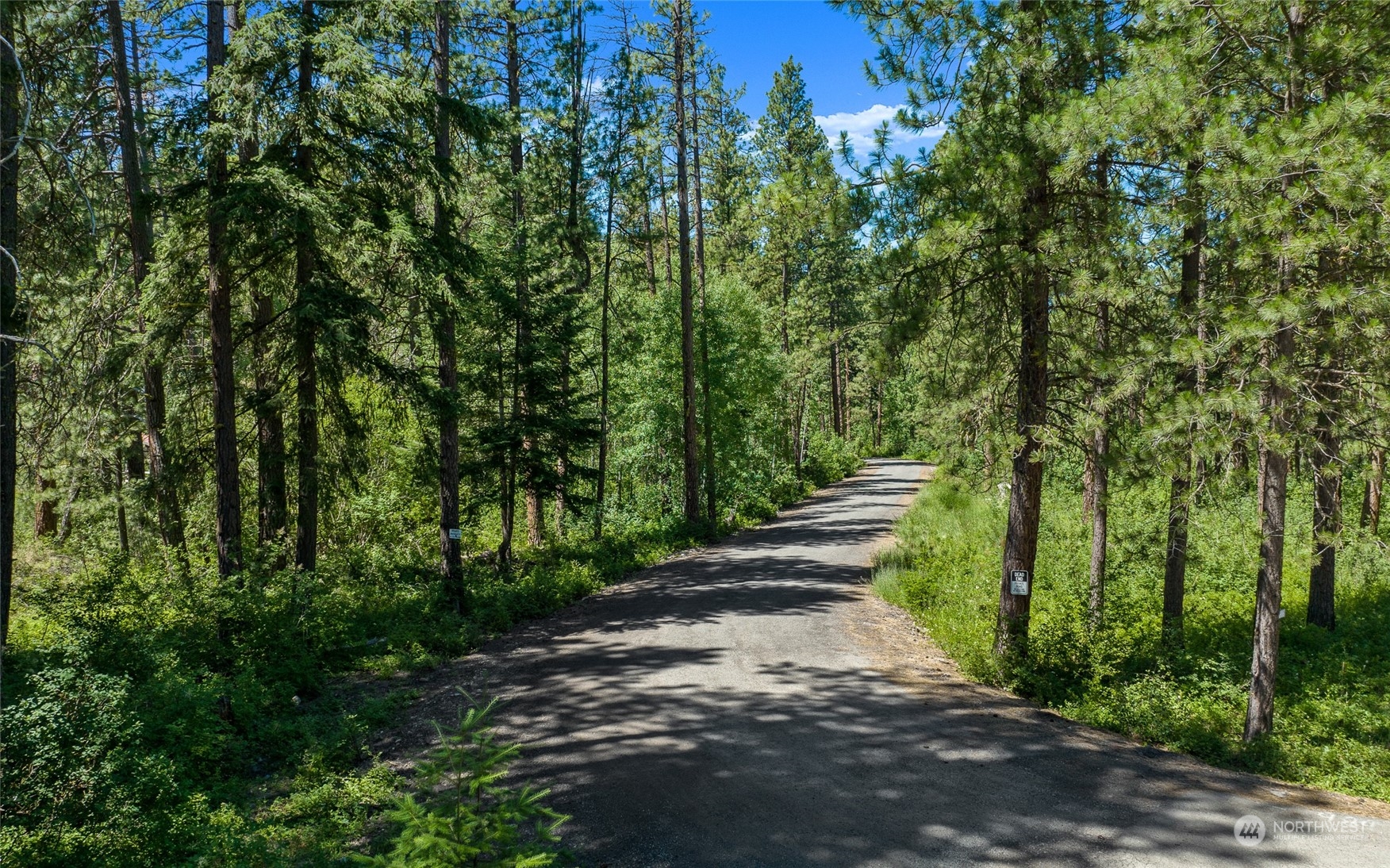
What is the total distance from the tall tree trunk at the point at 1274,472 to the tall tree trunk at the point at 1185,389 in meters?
0.69

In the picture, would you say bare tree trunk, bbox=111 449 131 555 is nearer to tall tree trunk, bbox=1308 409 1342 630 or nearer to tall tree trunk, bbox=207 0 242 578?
tall tree trunk, bbox=207 0 242 578

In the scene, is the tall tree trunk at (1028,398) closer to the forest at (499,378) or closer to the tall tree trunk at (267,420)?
the forest at (499,378)

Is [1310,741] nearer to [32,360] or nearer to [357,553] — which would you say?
[357,553]

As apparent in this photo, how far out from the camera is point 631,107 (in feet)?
65.0

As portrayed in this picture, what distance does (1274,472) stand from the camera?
23.7 feet

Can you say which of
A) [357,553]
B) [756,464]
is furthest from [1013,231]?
[756,464]

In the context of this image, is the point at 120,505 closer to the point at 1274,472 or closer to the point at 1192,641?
the point at 1274,472

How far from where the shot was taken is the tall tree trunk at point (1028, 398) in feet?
26.7

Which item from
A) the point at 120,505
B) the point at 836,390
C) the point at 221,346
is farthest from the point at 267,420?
the point at 836,390

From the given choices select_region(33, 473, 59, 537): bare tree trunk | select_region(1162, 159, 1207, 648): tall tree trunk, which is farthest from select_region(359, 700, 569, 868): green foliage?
select_region(33, 473, 59, 537): bare tree trunk

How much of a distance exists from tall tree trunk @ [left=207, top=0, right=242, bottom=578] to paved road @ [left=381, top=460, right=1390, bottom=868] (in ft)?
11.8

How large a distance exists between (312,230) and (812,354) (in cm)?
2578

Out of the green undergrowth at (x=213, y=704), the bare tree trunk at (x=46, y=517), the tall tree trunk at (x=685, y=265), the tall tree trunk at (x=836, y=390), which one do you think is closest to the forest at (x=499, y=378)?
the green undergrowth at (x=213, y=704)

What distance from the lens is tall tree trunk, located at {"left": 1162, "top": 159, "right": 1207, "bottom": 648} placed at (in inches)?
291
